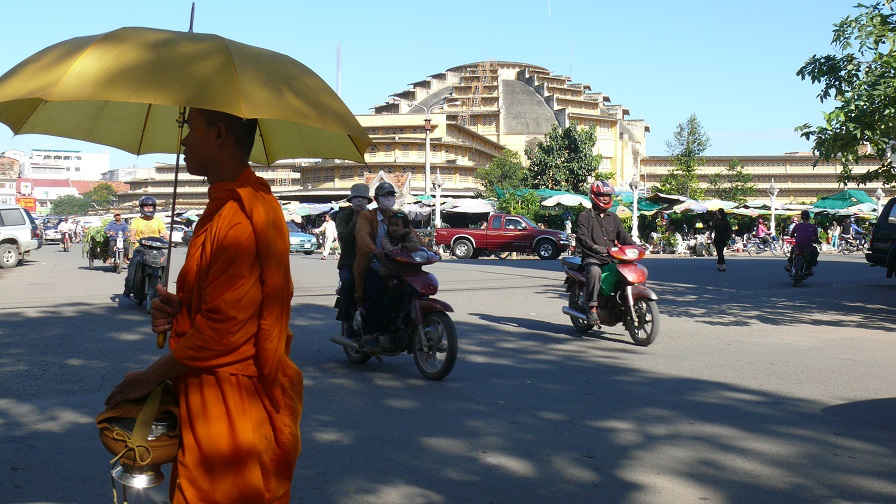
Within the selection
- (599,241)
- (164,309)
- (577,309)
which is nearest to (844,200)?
(577,309)

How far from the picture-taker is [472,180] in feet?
302

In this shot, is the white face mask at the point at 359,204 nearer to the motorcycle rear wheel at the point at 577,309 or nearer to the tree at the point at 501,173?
the motorcycle rear wheel at the point at 577,309

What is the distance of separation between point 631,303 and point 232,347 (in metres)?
7.99

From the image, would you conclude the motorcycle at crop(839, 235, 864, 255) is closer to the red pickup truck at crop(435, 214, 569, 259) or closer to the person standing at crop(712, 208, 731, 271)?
the red pickup truck at crop(435, 214, 569, 259)

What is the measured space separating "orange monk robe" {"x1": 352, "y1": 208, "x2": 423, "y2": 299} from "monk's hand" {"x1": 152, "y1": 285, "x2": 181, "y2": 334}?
533 cm

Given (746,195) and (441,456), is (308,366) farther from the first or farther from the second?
(746,195)

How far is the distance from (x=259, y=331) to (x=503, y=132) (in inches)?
4552

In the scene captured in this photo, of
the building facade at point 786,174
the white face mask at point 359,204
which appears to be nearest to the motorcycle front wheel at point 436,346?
the white face mask at point 359,204

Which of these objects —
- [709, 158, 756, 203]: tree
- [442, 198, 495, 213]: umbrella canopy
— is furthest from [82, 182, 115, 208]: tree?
[442, 198, 495, 213]: umbrella canopy

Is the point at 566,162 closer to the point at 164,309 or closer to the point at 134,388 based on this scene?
the point at 164,309

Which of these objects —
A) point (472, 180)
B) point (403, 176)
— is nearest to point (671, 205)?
point (403, 176)

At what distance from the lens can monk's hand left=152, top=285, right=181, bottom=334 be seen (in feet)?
9.09

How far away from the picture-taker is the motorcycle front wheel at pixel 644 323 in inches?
395

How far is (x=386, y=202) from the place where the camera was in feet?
27.9
